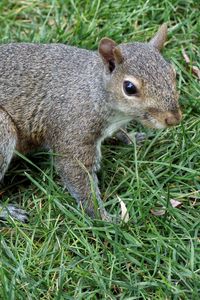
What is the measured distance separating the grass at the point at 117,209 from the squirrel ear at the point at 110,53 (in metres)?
0.80

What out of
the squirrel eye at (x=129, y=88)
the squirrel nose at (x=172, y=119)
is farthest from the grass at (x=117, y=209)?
the squirrel eye at (x=129, y=88)

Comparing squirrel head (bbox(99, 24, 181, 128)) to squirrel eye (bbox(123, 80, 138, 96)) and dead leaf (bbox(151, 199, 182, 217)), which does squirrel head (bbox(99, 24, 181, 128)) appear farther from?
dead leaf (bbox(151, 199, 182, 217))

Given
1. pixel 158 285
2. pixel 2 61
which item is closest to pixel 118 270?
pixel 158 285

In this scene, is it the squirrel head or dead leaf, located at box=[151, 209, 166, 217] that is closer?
the squirrel head

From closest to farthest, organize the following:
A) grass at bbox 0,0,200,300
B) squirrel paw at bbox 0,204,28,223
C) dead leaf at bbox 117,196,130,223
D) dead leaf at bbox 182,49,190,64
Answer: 1. grass at bbox 0,0,200,300
2. dead leaf at bbox 117,196,130,223
3. squirrel paw at bbox 0,204,28,223
4. dead leaf at bbox 182,49,190,64

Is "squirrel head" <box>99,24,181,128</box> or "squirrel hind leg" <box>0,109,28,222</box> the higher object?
"squirrel head" <box>99,24,181,128</box>

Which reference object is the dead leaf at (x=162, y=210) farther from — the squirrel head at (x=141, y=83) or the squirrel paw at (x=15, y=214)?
the squirrel paw at (x=15, y=214)

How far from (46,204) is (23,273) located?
742 mm

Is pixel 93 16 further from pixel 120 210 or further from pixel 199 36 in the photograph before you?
pixel 120 210

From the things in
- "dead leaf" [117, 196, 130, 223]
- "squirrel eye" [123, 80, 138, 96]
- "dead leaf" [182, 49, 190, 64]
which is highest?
"squirrel eye" [123, 80, 138, 96]

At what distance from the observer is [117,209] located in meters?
5.12

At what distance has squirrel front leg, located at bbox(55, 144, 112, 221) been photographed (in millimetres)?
5066

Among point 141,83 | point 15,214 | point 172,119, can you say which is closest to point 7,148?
point 15,214

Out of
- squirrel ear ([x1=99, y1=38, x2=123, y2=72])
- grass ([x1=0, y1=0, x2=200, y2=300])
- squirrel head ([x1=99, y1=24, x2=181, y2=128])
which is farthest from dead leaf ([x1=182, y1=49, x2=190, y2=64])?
squirrel ear ([x1=99, y1=38, x2=123, y2=72])
